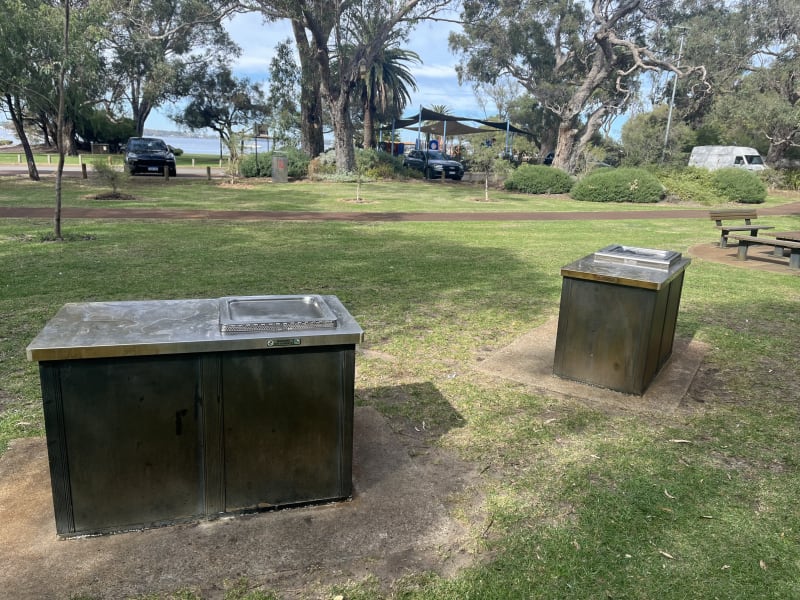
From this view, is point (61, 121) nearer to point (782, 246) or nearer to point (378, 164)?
point (782, 246)

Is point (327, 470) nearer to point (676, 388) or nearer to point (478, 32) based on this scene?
point (676, 388)

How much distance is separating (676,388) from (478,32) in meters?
36.7

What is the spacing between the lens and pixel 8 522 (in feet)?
9.45

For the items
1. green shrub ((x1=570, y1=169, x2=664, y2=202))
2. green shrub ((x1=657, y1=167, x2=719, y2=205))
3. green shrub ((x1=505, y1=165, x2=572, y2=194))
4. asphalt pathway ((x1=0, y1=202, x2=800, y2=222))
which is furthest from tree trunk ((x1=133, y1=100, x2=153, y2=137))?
green shrub ((x1=657, y1=167, x2=719, y2=205))

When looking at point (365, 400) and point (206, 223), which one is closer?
point (365, 400)

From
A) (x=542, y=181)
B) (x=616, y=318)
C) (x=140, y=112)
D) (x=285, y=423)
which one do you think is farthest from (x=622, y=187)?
(x=140, y=112)

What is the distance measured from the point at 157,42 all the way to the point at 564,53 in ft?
83.0

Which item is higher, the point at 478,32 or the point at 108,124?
the point at 478,32

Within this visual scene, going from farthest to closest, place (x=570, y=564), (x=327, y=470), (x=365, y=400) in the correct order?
(x=365, y=400) < (x=327, y=470) < (x=570, y=564)

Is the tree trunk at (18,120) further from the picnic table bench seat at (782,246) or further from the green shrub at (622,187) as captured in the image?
the picnic table bench seat at (782,246)

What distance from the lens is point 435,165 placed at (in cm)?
3378

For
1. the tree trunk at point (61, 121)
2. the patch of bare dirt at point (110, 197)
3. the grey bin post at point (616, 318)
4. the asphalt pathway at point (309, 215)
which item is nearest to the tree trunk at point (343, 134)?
the patch of bare dirt at point (110, 197)

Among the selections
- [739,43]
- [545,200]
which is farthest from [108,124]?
[739,43]

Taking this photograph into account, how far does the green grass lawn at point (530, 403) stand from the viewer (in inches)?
110
